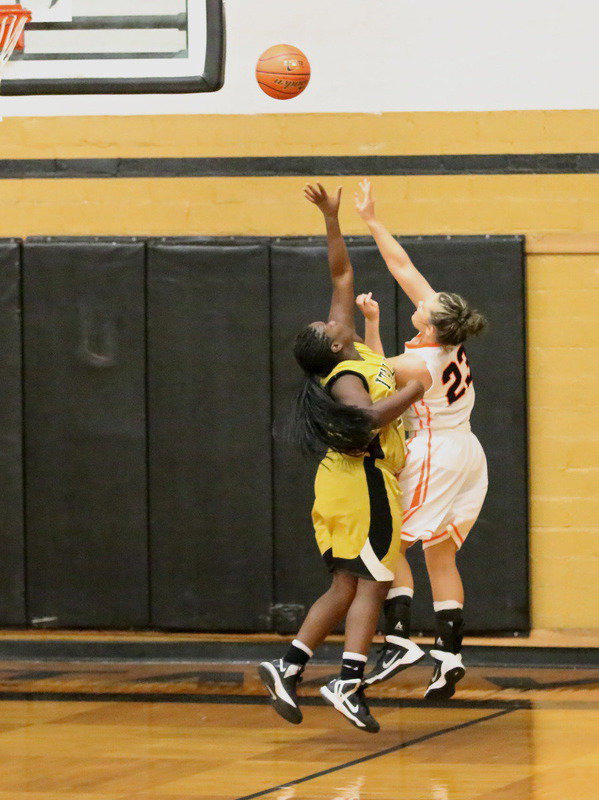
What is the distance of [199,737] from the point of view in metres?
5.88

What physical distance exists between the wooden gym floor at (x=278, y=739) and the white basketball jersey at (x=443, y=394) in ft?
4.12

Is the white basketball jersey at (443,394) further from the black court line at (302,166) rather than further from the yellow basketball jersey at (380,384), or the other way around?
the black court line at (302,166)

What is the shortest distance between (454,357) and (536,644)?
2.21m

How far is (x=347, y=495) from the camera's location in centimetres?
575

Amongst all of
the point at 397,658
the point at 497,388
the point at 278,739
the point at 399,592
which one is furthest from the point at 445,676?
the point at 497,388

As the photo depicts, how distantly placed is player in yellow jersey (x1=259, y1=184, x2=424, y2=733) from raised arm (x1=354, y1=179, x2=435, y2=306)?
0.59 metres

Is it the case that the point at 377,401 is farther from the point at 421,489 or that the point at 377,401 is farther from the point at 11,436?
the point at 11,436

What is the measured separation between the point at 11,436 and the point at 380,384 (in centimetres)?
278

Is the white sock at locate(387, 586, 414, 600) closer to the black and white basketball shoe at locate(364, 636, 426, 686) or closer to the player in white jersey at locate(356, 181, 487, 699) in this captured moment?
the player in white jersey at locate(356, 181, 487, 699)

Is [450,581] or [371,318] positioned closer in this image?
[450,581]

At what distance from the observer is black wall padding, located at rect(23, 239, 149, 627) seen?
25.7 ft

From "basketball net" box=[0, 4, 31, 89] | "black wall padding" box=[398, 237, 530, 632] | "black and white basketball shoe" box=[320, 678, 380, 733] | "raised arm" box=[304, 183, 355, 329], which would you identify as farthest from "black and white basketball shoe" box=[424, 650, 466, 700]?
"basketball net" box=[0, 4, 31, 89]

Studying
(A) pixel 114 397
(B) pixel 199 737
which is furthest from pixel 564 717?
(A) pixel 114 397

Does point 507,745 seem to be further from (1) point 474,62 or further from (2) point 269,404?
(1) point 474,62
